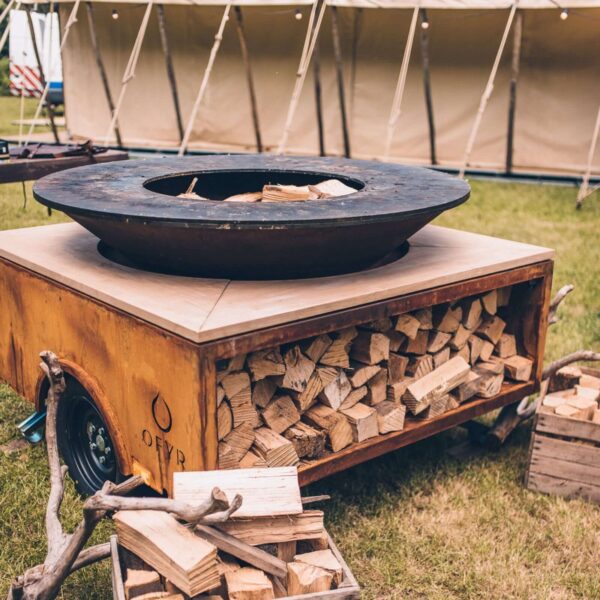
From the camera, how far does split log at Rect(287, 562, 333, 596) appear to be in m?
1.73

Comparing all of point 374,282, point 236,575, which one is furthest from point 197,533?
point 374,282

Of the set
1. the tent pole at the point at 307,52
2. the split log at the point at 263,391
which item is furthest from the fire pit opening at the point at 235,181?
the tent pole at the point at 307,52

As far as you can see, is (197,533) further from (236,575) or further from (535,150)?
(535,150)

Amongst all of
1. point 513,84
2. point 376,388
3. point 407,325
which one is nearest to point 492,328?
point 407,325

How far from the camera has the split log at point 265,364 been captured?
224 cm

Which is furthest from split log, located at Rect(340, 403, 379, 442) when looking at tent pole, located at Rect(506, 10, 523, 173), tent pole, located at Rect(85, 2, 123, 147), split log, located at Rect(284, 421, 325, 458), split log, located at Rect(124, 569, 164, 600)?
tent pole, located at Rect(85, 2, 123, 147)

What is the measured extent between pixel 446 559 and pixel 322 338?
81 centimetres

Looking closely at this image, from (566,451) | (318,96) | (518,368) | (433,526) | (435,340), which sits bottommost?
(433,526)

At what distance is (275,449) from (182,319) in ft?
1.71

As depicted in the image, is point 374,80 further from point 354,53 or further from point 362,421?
point 362,421

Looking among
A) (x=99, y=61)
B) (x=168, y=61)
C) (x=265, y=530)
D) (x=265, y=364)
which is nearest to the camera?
(x=265, y=530)

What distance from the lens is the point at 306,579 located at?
1733 mm

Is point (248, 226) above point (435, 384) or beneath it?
above

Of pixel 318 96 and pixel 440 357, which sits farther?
pixel 318 96
